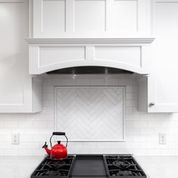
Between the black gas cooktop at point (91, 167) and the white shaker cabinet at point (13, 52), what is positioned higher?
the white shaker cabinet at point (13, 52)

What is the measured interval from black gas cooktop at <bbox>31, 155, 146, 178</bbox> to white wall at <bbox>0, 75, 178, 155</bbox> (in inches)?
5.4

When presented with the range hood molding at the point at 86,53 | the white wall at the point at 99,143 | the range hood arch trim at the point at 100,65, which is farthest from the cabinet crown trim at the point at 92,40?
the white wall at the point at 99,143

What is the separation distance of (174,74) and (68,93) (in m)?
1.04

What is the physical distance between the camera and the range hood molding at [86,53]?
1948 millimetres

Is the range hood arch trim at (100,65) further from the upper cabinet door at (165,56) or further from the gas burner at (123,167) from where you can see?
the gas burner at (123,167)

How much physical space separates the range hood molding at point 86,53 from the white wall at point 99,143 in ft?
1.54

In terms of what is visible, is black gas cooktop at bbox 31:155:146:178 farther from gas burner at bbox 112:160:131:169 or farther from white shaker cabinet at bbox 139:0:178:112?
white shaker cabinet at bbox 139:0:178:112

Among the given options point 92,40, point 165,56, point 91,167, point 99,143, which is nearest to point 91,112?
point 99,143

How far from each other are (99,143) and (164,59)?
1044 millimetres

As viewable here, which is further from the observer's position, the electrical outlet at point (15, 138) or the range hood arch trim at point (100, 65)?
the electrical outlet at point (15, 138)

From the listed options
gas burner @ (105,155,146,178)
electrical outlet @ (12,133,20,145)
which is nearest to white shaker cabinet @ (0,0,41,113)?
electrical outlet @ (12,133,20,145)

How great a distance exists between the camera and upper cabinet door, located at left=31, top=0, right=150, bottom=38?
1.99m

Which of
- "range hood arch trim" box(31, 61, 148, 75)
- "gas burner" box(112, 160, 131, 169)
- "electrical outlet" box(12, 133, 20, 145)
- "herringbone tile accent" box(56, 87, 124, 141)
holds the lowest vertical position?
"gas burner" box(112, 160, 131, 169)

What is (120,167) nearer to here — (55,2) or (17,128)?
(17,128)
